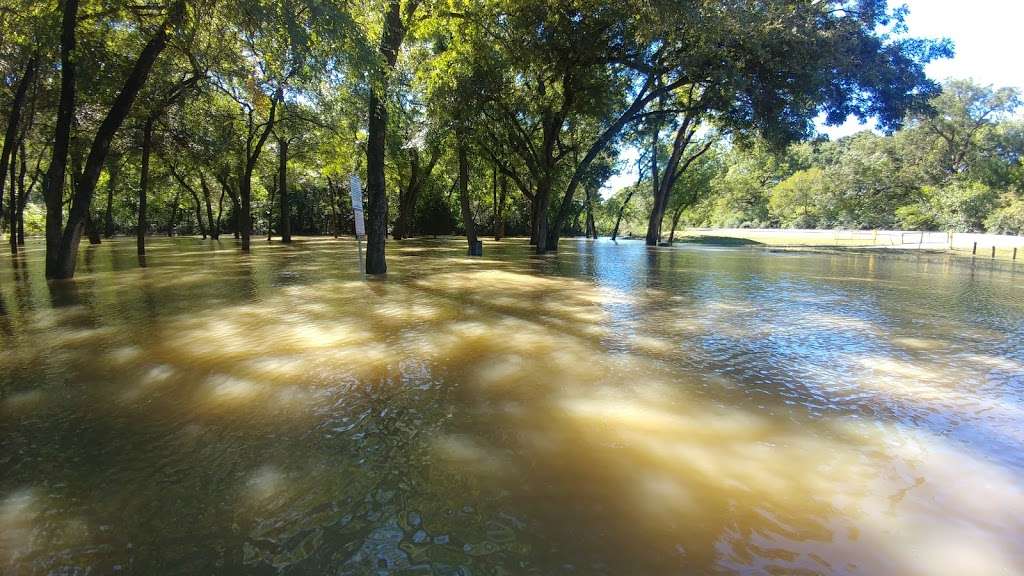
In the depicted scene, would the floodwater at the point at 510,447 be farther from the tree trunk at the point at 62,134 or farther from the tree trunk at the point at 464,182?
the tree trunk at the point at 464,182

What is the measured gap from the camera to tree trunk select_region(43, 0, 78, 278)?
9.79m

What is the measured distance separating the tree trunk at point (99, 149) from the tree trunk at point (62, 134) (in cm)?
22

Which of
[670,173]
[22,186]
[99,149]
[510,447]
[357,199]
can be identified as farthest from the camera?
[670,173]

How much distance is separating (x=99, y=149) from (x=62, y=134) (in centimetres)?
78

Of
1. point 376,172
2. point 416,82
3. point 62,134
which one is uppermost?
point 416,82

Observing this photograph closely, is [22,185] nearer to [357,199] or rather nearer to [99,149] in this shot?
Answer: [99,149]

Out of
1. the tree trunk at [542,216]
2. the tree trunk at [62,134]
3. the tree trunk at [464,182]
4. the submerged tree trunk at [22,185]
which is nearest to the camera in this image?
the tree trunk at [62,134]

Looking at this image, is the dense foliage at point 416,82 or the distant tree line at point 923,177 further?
the distant tree line at point 923,177

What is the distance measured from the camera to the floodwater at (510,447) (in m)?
2.13

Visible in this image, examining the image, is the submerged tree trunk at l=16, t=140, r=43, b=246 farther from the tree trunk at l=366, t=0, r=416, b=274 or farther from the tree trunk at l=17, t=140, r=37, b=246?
the tree trunk at l=366, t=0, r=416, b=274

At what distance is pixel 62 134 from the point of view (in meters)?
10.8

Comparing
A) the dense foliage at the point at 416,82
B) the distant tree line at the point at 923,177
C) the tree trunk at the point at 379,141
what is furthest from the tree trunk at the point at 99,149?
the distant tree line at the point at 923,177

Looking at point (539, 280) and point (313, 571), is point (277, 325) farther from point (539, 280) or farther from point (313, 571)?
point (539, 280)

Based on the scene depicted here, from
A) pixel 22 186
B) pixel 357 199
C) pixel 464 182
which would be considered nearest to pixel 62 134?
pixel 357 199
